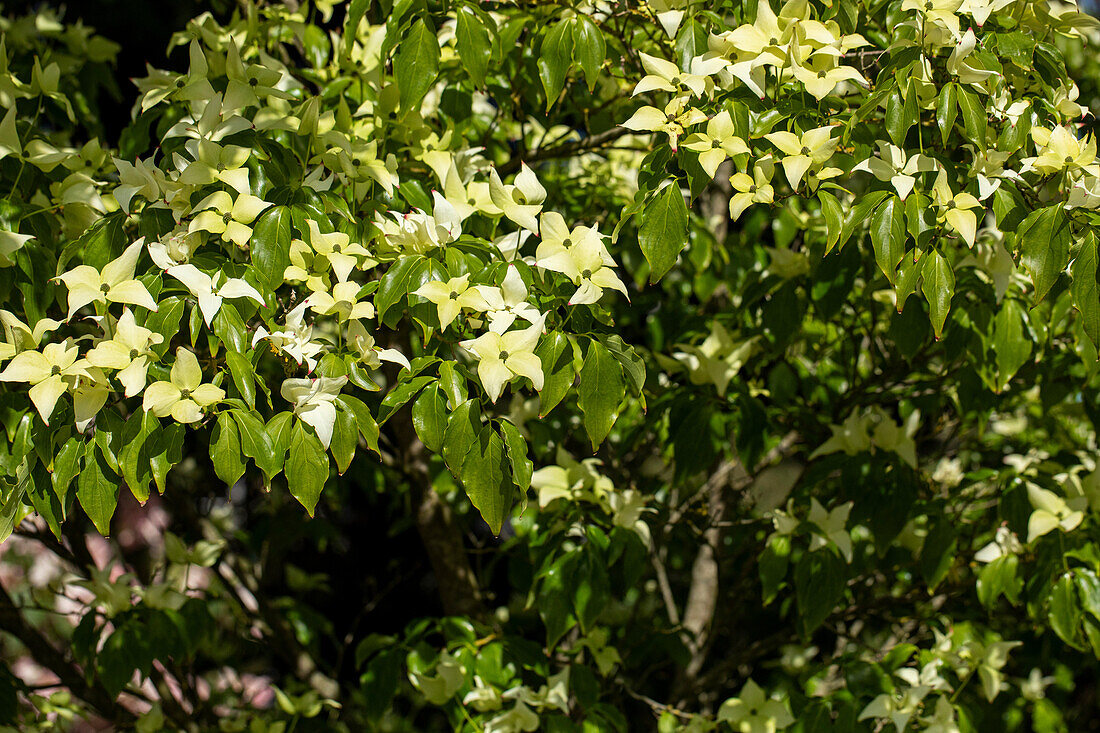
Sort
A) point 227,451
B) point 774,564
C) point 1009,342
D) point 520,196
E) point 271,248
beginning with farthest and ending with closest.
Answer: point 774,564
point 1009,342
point 520,196
point 271,248
point 227,451

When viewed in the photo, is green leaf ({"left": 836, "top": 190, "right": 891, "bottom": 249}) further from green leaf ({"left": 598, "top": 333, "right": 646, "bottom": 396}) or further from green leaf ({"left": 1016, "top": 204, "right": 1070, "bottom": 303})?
green leaf ({"left": 598, "top": 333, "right": 646, "bottom": 396})

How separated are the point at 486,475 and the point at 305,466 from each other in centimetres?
18

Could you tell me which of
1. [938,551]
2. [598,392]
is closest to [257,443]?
[598,392]

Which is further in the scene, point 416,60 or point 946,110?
point 416,60

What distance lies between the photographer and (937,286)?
0.99m

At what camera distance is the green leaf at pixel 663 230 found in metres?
1.01

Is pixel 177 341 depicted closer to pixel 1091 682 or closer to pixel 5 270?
pixel 5 270

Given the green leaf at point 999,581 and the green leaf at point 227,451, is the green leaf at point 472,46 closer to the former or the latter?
the green leaf at point 227,451

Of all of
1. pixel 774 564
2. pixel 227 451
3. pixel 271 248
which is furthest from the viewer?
pixel 774 564

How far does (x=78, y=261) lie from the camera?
109 centimetres

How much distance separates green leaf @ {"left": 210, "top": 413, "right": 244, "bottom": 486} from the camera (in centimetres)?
88

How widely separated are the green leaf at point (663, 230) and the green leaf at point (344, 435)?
14.5 inches

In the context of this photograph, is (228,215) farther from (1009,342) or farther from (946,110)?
(1009,342)

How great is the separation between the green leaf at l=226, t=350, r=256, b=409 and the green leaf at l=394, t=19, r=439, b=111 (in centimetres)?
43
